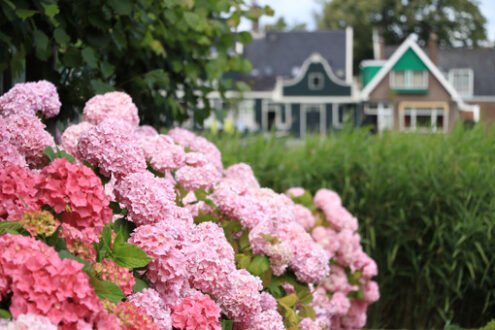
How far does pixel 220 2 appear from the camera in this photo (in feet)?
11.6

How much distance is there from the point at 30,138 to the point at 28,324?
0.87 meters

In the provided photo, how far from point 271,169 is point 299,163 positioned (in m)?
0.21

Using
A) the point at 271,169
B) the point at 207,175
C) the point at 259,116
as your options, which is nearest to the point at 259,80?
the point at 259,116

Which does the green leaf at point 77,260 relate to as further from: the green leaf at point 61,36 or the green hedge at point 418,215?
the green hedge at point 418,215

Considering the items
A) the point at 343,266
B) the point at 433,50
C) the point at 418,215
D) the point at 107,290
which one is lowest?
the point at 343,266

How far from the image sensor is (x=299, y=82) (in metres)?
28.5

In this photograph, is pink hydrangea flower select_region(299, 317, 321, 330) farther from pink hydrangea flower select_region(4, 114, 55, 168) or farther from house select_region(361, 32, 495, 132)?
house select_region(361, 32, 495, 132)

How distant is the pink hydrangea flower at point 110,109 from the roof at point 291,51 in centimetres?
2744

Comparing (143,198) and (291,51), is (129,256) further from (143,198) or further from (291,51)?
(291,51)

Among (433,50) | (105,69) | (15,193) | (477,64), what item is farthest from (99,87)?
(477,64)

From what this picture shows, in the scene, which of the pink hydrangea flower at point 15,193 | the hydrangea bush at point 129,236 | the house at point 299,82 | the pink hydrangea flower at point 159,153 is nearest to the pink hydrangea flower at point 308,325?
the hydrangea bush at point 129,236

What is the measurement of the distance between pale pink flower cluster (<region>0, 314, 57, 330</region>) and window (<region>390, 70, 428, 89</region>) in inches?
1108

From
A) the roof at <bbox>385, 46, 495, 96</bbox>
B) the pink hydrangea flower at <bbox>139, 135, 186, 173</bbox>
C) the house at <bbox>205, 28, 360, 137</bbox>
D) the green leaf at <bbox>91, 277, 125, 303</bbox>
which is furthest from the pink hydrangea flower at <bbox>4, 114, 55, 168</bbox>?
the roof at <bbox>385, 46, 495, 96</bbox>

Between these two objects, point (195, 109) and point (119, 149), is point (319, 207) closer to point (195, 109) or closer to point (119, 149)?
point (195, 109)
